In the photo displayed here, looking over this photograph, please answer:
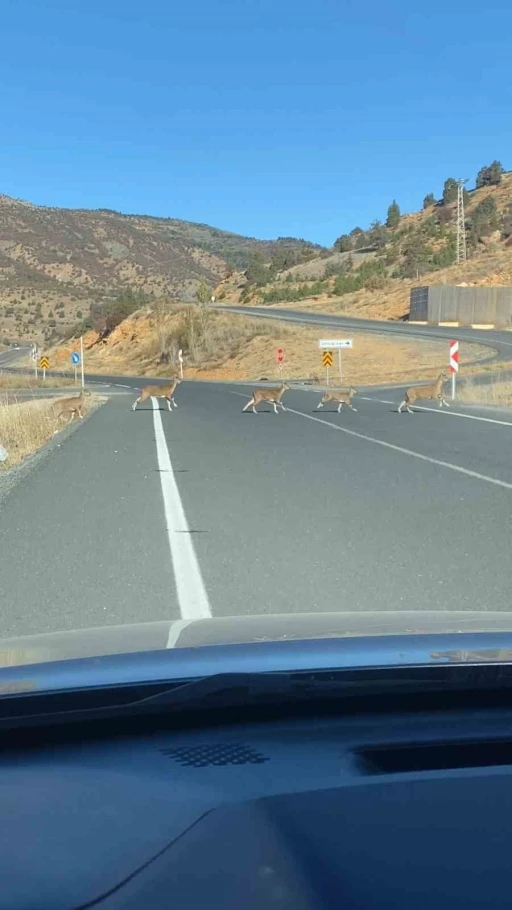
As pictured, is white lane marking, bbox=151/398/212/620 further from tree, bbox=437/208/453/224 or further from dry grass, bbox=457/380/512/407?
tree, bbox=437/208/453/224

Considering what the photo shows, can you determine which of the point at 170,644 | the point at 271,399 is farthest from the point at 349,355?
the point at 170,644

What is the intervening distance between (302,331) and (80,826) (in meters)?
70.2

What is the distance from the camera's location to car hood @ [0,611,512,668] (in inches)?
154

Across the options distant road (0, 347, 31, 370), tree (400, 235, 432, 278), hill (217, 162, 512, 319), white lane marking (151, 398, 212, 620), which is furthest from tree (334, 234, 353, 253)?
white lane marking (151, 398, 212, 620)

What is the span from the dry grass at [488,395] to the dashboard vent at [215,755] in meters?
29.4

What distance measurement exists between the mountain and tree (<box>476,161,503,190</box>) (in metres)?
24.2

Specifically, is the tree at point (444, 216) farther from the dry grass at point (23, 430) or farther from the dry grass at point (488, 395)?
the dry grass at point (23, 430)

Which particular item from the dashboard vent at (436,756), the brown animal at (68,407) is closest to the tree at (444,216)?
the brown animal at (68,407)

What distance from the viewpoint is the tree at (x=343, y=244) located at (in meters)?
132

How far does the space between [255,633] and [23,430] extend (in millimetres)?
20231

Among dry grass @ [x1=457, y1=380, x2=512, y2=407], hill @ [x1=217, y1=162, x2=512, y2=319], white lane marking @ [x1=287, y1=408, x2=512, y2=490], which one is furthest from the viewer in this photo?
hill @ [x1=217, y1=162, x2=512, y2=319]

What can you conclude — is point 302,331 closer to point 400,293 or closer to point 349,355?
point 349,355

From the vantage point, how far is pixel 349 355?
61.3 meters

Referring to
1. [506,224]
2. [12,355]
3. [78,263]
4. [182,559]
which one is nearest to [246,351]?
[12,355]
